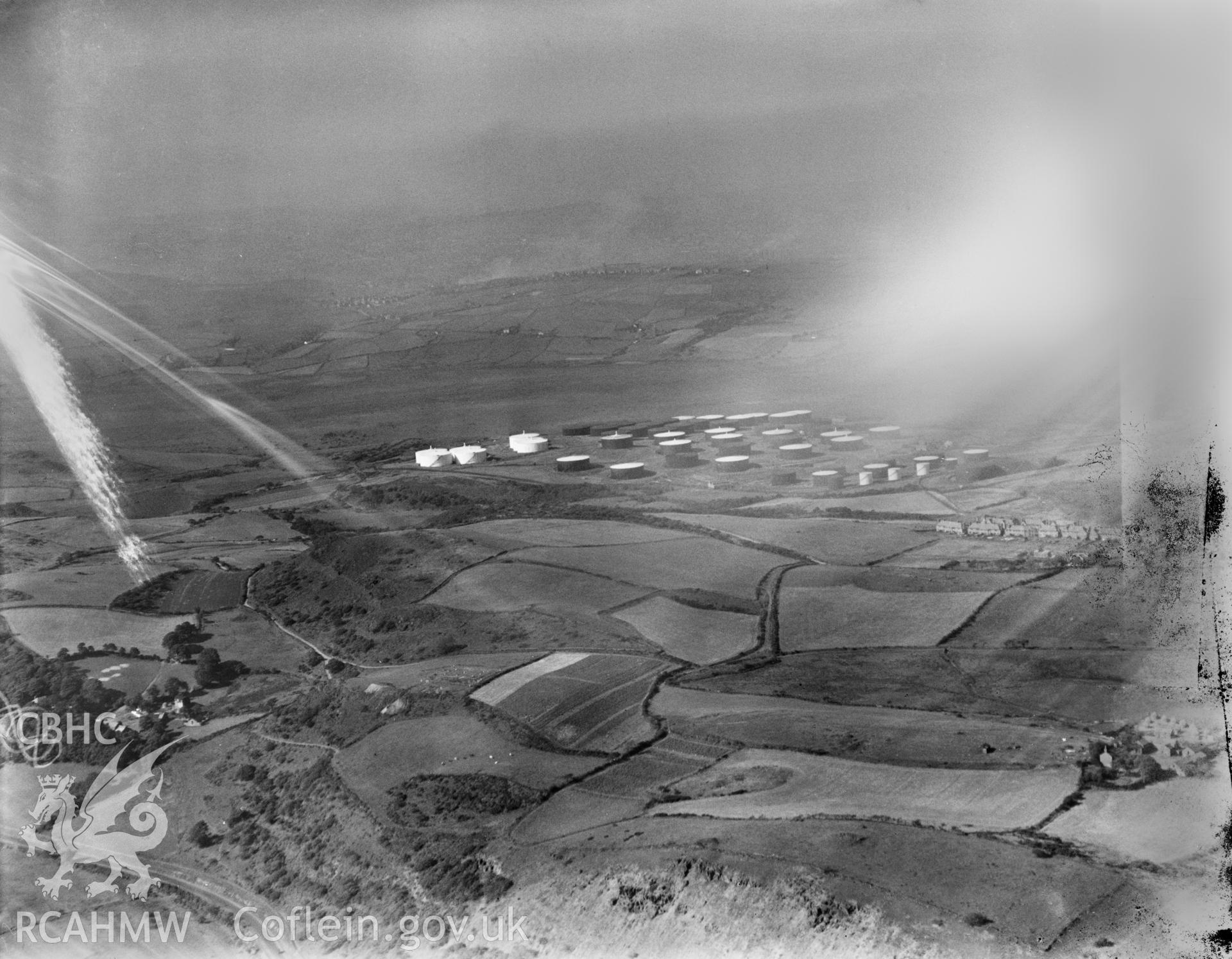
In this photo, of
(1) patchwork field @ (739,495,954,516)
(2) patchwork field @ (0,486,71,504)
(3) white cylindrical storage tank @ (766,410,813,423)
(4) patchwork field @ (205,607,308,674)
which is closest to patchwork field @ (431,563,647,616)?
(4) patchwork field @ (205,607,308,674)

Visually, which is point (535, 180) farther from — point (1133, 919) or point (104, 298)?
point (1133, 919)

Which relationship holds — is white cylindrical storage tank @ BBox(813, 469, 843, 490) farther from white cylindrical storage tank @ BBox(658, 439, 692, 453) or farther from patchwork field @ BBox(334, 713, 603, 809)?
patchwork field @ BBox(334, 713, 603, 809)

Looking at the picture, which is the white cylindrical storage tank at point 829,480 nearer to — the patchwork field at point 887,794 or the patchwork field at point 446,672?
the patchwork field at point 446,672

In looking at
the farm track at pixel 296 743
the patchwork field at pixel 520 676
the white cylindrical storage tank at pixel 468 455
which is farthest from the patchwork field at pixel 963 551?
the white cylindrical storage tank at pixel 468 455

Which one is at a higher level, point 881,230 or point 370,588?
point 881,230

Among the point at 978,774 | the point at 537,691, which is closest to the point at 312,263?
the point at 537,691
